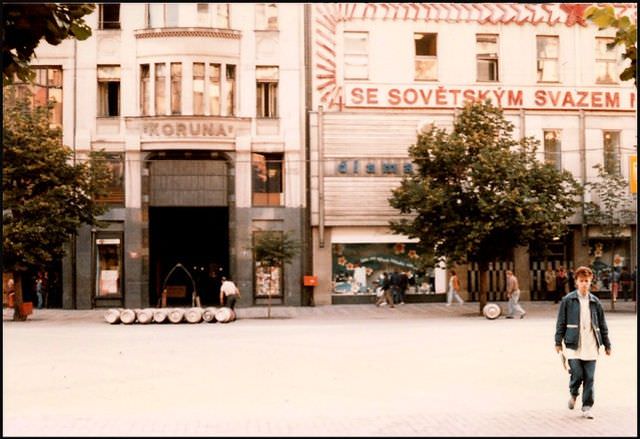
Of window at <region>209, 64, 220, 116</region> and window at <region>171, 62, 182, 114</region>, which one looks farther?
window at <region>209, 64, 220, 116</region>

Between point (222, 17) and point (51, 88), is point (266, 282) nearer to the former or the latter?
point (222, 17)

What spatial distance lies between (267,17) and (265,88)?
3040 millimetres

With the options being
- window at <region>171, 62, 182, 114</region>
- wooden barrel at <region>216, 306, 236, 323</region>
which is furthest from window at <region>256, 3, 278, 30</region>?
wooden barrel at <region>216, 306, 236, 323</region>

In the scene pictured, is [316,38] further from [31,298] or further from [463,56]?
[31,298]

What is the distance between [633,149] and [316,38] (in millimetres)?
14825

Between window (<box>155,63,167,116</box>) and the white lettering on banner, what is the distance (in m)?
7.71

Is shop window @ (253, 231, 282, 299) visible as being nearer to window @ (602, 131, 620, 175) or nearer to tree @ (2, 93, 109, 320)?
tree @ (2, 93, 109, 320)

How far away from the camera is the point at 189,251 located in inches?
1470

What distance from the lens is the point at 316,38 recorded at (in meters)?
36.1

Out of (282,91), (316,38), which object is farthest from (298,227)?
(316,38)

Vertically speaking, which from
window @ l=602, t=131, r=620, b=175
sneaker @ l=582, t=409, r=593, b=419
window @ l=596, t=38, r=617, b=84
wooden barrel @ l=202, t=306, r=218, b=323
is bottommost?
wooden barrel @ l=202, t=306, r=218, b=323

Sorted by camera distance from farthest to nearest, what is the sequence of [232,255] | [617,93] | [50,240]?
[617,93] < [232,255] < [50,240]

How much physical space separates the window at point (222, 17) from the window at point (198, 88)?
198cm

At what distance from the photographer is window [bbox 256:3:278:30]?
35875 millimetres
